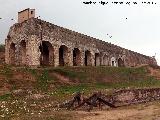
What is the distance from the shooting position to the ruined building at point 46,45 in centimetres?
3300

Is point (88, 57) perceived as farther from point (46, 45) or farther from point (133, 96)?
point (133, 96)

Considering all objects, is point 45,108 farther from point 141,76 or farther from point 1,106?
point 141,76

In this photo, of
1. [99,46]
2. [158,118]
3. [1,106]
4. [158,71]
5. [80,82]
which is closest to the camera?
[158,118]

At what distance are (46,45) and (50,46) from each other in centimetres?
91

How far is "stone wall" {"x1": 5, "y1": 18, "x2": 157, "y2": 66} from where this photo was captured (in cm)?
3300

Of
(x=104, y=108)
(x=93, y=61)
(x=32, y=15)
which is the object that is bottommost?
(x=104, y=108)

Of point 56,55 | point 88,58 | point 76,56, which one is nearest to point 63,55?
point 56,55

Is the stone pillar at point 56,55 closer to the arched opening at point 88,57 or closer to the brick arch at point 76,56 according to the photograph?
the brick arch at point 76,56

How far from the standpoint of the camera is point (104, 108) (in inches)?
703

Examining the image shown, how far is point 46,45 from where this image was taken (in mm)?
36062

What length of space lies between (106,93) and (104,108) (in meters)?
3.34

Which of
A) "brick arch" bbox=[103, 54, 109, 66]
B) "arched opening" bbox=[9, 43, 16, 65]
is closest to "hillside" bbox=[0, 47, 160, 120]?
"brick arch" bbox=[103, 54, 109, 66]

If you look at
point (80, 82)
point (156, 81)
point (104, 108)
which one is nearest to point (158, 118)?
point (104, 108)

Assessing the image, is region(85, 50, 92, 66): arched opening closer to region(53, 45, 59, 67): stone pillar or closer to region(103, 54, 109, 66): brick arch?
region(103, 54, 109, 66): brick arch
